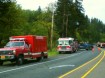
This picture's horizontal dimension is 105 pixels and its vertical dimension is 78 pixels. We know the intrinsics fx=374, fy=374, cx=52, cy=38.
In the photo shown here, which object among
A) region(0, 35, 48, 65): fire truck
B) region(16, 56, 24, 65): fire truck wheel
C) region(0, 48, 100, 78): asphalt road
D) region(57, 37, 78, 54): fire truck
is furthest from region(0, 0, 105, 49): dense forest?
region(0, 48, 100, 78): asphalt road

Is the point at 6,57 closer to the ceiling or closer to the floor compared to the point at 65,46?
closer to the ceiling

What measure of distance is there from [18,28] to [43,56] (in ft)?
148

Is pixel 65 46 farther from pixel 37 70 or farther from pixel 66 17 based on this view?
pixel 66 17

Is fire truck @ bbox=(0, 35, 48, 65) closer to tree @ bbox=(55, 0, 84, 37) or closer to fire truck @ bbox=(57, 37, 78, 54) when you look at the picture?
fire truck @ bbox=(57, 37, 78, 54)

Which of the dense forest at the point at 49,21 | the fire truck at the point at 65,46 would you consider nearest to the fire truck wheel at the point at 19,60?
the fire truck at the point at 65,46

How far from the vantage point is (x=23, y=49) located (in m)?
31.2

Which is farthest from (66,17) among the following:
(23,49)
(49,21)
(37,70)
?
(37,70)

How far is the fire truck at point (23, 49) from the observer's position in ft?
96.3

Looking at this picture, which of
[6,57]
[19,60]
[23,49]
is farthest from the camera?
[23,49]

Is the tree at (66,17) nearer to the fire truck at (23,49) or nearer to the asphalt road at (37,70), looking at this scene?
the fire truck at (23,49)

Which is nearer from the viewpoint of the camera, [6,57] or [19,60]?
[6,57]

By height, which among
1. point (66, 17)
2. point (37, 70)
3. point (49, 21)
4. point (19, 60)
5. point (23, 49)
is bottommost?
point (37, 70)

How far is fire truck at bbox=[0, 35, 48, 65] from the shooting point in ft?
96.3

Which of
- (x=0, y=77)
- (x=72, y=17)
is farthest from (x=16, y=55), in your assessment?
(x=72, y=17)
